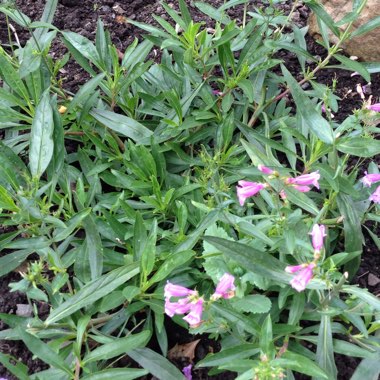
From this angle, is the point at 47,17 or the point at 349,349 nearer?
the point at 349,349

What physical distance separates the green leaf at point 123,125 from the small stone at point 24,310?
828mm

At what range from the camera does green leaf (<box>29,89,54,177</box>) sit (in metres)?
2.17

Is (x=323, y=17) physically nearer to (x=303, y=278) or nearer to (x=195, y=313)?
(x=303, y=278)

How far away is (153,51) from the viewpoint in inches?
122

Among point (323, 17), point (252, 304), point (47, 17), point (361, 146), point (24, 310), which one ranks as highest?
point (323, 17)

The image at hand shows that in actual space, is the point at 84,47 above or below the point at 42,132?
above

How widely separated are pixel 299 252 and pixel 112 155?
3.25 ft

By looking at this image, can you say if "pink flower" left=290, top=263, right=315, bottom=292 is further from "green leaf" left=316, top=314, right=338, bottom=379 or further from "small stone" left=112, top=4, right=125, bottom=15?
"small stone" left=112, top=4, right=125, bottom=15

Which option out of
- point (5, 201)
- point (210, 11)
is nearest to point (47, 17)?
point (210, 11)

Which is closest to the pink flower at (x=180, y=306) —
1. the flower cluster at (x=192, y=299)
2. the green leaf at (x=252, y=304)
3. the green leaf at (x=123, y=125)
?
the flower cluster at (x=192, y=299)

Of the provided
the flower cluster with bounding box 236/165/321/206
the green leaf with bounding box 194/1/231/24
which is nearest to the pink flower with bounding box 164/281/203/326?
the flower cluster with bounding box 236/165/321/206

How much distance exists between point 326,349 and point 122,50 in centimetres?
204

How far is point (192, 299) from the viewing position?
62.7 inches

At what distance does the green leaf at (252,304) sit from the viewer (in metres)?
1.80
